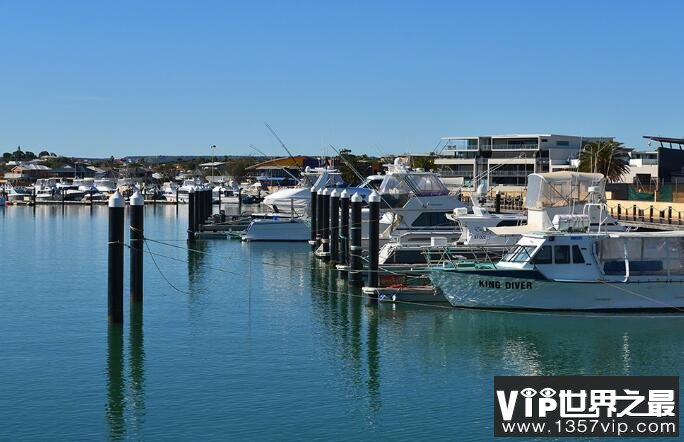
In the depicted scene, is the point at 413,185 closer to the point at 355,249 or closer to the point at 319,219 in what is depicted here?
the point at 319,219

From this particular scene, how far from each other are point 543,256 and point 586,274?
163 cm

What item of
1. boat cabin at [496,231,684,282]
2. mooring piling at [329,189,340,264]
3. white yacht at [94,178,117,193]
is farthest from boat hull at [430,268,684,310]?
white yacht at [94,178,117,193]

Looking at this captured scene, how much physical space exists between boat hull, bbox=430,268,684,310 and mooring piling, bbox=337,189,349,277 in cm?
1319

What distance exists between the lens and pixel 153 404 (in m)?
24.9

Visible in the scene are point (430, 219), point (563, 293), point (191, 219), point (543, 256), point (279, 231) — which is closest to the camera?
point (543, 256)

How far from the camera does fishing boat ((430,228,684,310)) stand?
34781mm

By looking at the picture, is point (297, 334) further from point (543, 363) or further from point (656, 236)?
point (656, 236)

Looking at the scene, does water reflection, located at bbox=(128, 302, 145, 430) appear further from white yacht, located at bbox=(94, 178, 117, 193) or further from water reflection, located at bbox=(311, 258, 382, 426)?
white yacht, located at bbox=(94, 178, 117, 193)

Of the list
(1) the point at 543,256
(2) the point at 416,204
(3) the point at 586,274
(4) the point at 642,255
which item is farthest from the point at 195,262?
(4) the point at 642,255

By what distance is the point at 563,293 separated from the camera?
1380 inches

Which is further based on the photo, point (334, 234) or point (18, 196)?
point (18, 196)

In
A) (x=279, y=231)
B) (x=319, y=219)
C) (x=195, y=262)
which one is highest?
(x=319, y=219)

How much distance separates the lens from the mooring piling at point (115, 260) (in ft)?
104

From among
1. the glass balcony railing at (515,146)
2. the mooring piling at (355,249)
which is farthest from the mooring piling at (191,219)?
the glass balcony railing at (515,146)
